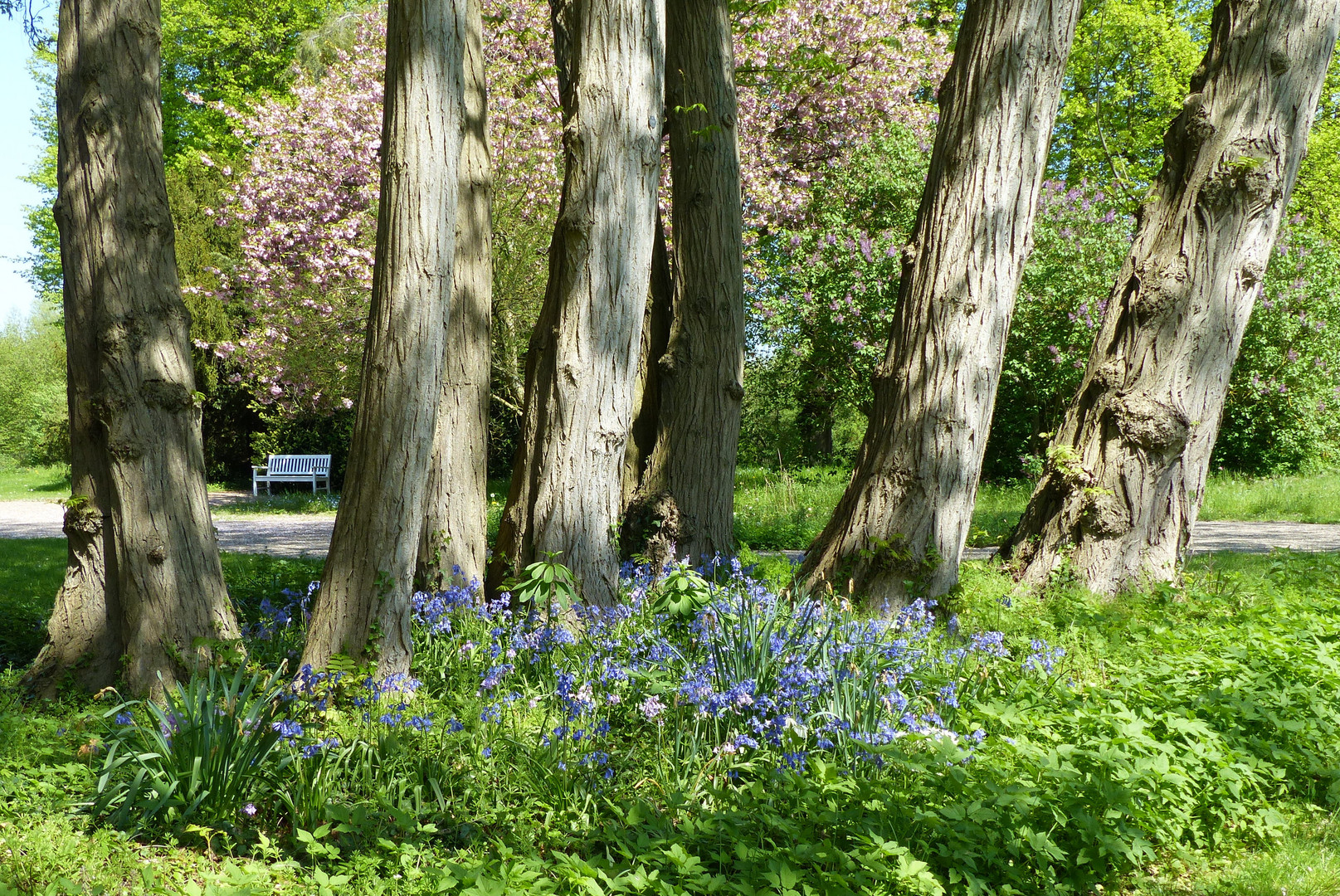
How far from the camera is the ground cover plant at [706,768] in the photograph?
109 inches

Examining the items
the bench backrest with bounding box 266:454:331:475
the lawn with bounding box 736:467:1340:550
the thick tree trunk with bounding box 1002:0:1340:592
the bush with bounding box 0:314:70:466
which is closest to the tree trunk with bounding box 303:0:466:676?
the thick tree trunk with bounding box 1002:0:1340:592

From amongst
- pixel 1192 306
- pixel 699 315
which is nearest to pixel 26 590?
pixel 699 315

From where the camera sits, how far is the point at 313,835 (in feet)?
9.45

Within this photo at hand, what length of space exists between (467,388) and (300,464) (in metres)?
16.1

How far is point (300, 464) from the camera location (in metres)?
20.2

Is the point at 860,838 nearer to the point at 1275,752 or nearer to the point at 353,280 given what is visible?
the point at 1275,752

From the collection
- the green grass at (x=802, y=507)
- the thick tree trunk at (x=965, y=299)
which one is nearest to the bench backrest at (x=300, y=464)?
the green grass at (x=802, y=507)

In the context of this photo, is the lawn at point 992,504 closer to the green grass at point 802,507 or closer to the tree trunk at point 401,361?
the green grass at point 802,507

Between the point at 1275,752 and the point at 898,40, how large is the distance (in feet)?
55.2

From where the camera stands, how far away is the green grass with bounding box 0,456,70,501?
70.1 feet

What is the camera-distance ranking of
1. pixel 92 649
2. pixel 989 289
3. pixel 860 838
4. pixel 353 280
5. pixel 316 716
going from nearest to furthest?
pixel 860 838, pixel 316 716, pixel 92 649, pixel 989 289, pixel 353 280

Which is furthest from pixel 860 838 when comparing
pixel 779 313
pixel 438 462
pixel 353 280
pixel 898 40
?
pixel 898 40

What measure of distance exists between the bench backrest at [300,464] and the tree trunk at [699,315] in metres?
15.6

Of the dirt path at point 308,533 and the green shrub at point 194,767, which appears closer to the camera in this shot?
the green shrub at point 194,767
